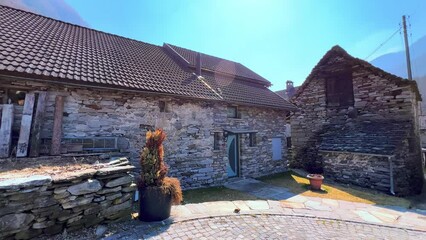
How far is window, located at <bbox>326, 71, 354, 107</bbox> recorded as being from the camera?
1293 cm

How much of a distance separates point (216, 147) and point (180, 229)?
5.60m

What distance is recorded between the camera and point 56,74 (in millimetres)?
6207

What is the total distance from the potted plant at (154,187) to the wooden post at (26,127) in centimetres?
356

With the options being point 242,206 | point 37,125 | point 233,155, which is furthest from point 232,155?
point 37,125

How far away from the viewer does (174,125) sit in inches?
334

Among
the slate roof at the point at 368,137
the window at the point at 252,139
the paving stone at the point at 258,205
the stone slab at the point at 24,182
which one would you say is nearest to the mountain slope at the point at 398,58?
the slate roof at the point at 368,137

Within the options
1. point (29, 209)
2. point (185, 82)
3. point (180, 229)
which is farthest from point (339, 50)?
point (29, 209)

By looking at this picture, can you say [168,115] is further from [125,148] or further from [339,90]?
[339,90]

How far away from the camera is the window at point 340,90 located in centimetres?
1293

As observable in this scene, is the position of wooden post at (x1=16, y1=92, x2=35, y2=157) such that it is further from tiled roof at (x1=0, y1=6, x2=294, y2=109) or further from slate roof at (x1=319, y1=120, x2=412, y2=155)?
slate roof at (x1=319, y1=120, x2=412, y2=155)

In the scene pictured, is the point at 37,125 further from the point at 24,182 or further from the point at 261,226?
the point at 261,226

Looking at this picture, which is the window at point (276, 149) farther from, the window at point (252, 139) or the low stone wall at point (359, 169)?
the low stone wall at point (359, 169)

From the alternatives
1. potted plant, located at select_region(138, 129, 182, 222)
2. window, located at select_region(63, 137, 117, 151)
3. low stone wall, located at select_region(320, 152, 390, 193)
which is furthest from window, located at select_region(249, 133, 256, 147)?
potted plant, located at select_region(138, 129, 182, 222)

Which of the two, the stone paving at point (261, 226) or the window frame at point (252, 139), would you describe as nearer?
the stone paving at point (261, 226)
